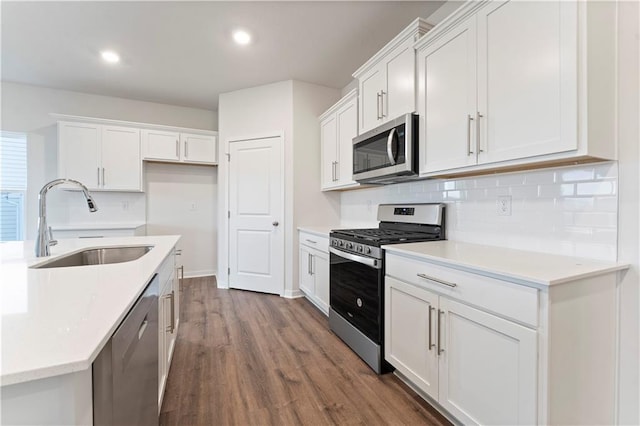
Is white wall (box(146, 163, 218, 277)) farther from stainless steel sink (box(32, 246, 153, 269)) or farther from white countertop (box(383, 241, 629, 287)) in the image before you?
white countertop (box(383, 241, 629, 287))

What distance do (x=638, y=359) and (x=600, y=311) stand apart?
27 centimetres

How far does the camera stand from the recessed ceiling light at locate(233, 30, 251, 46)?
2700mm

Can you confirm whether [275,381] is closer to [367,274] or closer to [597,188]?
[367,274]

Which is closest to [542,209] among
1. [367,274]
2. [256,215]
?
[367,274]

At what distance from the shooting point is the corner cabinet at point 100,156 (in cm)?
372

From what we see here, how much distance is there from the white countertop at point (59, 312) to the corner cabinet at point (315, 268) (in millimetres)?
1717

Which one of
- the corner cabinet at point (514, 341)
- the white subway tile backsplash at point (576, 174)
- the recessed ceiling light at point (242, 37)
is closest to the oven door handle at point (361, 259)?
the corner cabinet at point (514, 341)

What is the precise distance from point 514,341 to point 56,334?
Answer: 146 centimetres

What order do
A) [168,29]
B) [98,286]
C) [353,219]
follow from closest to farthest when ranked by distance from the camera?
[98,286] < [168,29] < [353,219]

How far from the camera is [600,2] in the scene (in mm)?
1212

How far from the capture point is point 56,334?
2.13 feet

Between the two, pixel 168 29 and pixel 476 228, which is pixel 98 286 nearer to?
pixel 476 228

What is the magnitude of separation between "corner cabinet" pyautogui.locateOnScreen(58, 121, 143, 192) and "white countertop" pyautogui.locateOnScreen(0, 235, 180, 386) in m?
2.84

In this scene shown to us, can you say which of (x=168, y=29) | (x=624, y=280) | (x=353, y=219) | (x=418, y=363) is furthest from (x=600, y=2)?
(x=168, y=29)
